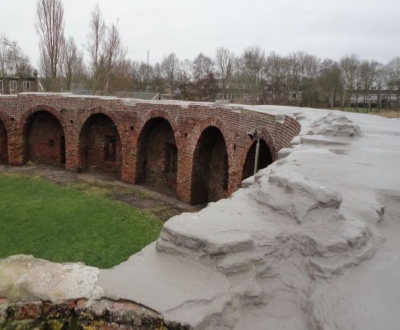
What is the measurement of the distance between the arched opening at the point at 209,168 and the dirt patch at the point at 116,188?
0.70 metres

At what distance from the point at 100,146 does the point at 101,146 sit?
0.05m

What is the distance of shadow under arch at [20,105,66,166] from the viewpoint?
17.0 metres

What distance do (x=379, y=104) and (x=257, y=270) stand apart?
4221 cm

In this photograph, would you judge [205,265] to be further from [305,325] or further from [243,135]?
[243,135]

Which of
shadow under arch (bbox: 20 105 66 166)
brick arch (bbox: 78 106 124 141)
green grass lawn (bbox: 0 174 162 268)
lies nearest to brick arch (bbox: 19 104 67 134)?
shadow under arch (bbox: 20 105 66 166)

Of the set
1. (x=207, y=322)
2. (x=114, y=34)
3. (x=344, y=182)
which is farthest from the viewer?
(x=114, y=34)

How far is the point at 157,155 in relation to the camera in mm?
14875

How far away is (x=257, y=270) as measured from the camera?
7.29 ft

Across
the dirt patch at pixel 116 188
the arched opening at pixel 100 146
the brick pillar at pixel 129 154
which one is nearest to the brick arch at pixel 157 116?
the brick pillar at pixel 129 154

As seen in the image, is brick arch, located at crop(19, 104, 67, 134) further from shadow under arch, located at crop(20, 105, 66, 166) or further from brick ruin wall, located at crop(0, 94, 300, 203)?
shadow under arch, located at crop(20, 105, 66, 166)

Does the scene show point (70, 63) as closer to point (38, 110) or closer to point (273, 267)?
point (38, 110)

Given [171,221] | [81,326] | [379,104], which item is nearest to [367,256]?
[171,221]

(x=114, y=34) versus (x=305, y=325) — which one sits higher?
(x=114, y=34)

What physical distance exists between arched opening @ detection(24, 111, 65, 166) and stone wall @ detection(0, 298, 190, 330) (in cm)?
1608
